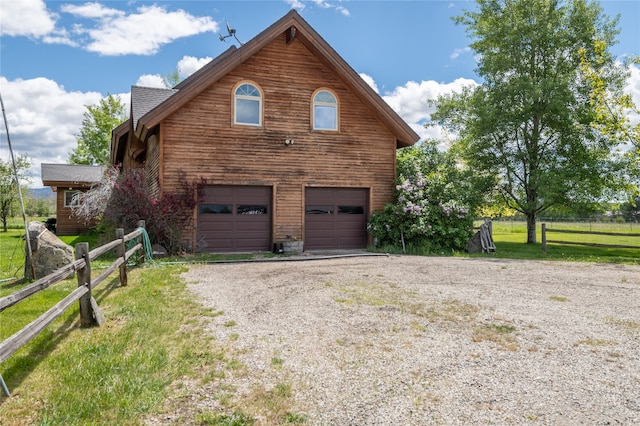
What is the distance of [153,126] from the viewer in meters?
12.0

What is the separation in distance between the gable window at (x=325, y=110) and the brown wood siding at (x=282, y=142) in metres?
0.22

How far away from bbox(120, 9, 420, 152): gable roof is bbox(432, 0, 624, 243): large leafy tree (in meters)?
6.23

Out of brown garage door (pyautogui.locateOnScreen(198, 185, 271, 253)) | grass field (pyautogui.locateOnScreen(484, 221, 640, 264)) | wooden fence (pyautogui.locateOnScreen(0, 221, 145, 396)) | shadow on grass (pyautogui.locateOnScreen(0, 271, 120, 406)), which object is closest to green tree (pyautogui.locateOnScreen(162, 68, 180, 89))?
brown garage door (pyautogui.locateOnScreen(198, 185, 271, 253))

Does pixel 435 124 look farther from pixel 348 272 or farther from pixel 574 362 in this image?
pixel 574 362

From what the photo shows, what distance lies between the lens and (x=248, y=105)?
13.2 m

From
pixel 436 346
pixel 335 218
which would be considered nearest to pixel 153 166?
pixel 335 218

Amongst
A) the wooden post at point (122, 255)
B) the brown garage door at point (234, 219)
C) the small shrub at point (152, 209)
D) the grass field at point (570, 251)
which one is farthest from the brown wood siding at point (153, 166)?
the grass field at point (570, 251)

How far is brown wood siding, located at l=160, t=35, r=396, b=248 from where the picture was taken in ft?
41.1

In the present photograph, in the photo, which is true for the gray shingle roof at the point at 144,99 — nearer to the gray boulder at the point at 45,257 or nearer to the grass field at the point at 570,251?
the gray boulder at the point at 45,257

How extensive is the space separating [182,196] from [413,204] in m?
7.52

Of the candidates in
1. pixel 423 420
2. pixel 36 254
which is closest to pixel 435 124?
pixel 36 254

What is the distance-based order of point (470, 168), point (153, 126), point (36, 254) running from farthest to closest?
1. point (470, 168)
2. point (153, 126)
3. point (36, 254)

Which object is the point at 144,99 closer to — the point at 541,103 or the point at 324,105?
the point at 324,105

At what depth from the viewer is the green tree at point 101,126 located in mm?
34875
